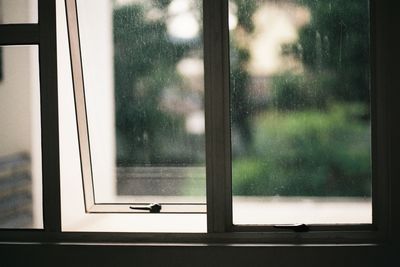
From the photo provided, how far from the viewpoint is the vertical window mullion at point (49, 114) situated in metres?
2.58

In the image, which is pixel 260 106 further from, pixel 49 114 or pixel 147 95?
pixel 49 114

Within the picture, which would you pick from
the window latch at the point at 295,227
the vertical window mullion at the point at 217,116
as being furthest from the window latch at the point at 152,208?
the window latch at the point at 295,227

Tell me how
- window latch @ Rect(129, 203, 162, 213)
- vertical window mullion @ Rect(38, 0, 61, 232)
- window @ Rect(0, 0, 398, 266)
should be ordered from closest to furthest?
window @ Rect(0, 0, 398, 266)
vertical window mullion @ Rect(38, 0, 61, 232)
window latch @ Rect(129, 203, 162, 213)

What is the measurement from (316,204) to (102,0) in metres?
1.51

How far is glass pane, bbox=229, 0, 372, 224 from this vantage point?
2490mm

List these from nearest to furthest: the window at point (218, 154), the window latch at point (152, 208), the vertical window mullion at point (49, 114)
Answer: the window at point (218, 154)
the vertical window mullion at point (49, 114)
the window latch at point (152, 208)

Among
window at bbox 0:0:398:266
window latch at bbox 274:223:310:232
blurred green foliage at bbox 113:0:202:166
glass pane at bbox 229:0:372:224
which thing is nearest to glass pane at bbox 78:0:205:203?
blurred green foliage at bbox 113:0:202:166

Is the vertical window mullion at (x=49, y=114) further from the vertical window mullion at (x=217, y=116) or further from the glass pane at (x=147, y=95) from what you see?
the vertical window mullion at (x=217, y=116)

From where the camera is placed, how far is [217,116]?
8.25 ft

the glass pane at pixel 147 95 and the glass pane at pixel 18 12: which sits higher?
the glass pane at pixel 18 12

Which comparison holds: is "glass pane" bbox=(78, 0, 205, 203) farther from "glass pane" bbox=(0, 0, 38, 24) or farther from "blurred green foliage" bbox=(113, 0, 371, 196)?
"glass pane" bbox=(0, 0, 38, 24)

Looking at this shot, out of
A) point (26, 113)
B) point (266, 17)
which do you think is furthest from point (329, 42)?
point (26, 113)

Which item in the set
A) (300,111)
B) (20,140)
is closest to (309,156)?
(300,111)

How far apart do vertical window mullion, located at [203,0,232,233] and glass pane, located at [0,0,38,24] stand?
2.92 ft
